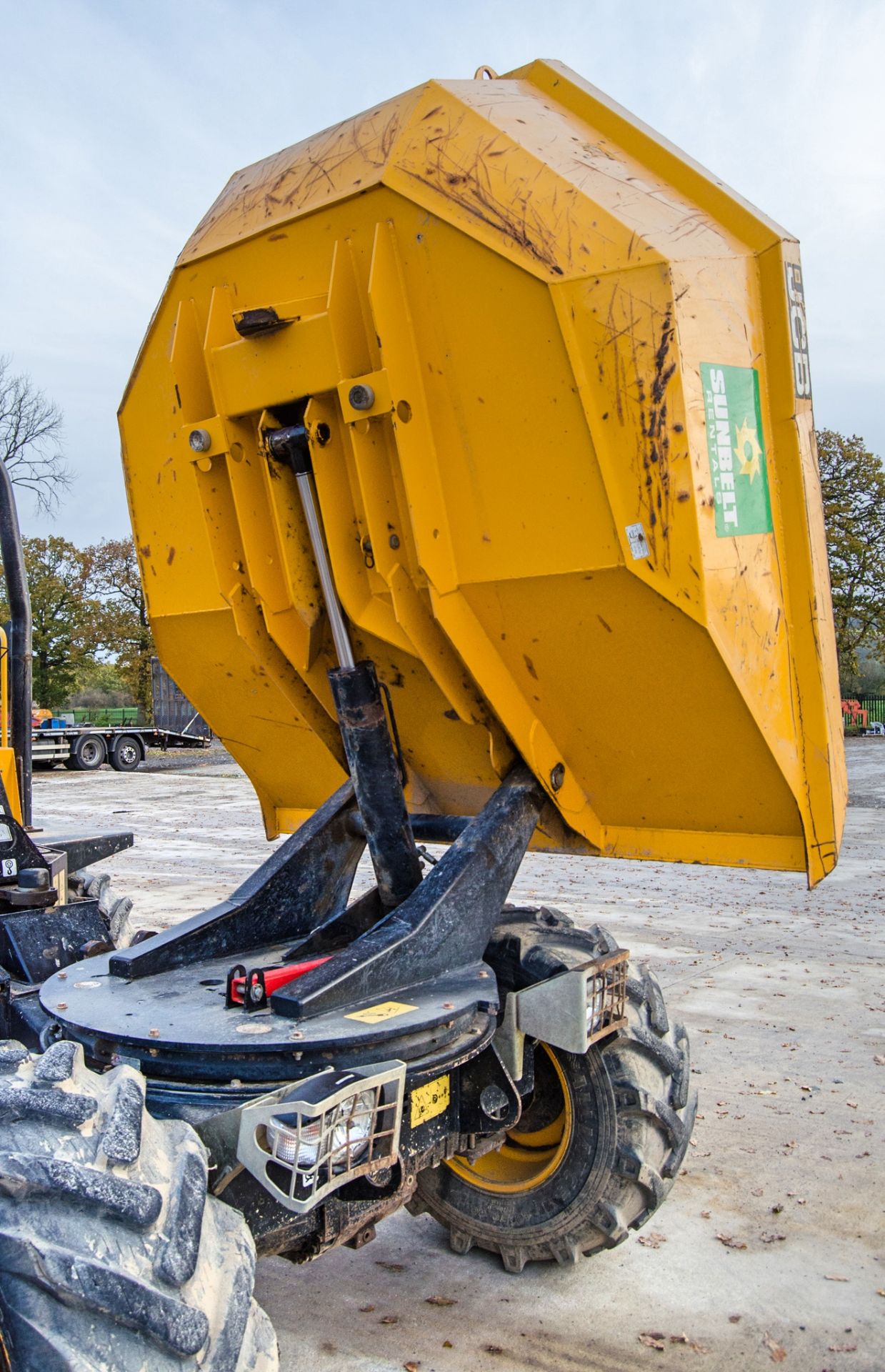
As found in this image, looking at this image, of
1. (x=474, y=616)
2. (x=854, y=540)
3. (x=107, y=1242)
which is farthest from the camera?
(x=854, y=540)

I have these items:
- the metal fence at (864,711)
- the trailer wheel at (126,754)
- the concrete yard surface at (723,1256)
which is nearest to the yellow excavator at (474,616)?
the concrete yard surface at (723,1256)

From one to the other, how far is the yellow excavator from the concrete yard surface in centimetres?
26

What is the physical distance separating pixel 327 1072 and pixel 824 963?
594 cm

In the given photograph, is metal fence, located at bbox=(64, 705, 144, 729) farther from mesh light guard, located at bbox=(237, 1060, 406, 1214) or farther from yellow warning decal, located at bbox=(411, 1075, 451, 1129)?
mesh light guard, located at bbox=(237, 1060, 406, 1214)

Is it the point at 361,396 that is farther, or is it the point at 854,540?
the point at 854,540

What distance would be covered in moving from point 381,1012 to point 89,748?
27.0 m

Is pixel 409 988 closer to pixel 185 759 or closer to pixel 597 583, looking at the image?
pixel 597 583

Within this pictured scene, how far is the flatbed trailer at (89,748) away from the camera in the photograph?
27.5 meters

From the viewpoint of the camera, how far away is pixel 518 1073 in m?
3.33

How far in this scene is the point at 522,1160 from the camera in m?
3.88

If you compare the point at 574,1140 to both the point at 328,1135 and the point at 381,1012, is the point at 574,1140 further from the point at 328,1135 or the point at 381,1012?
the point at 328,1135

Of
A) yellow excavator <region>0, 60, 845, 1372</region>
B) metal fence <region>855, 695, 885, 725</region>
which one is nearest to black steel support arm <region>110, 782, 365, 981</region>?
yellow excavator <region>0, 60, 845, 1372</region>

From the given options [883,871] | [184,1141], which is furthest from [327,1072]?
[883,871]

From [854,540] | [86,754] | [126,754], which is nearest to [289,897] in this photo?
[86,754]
